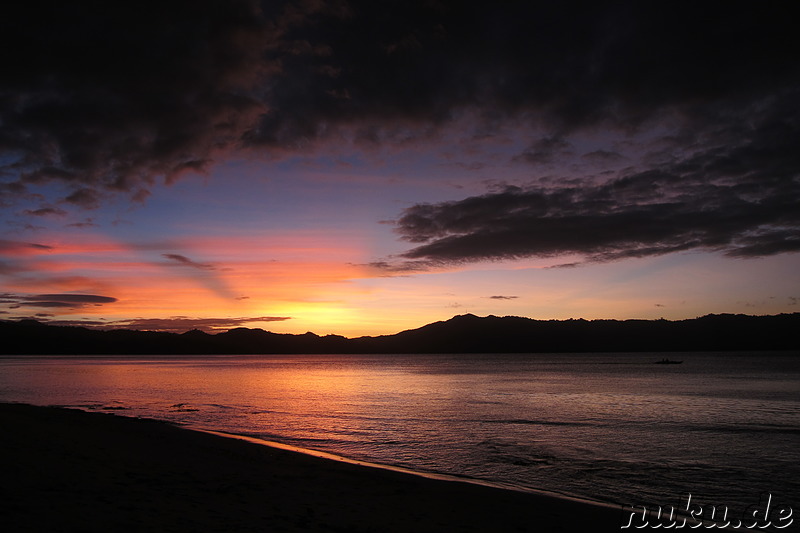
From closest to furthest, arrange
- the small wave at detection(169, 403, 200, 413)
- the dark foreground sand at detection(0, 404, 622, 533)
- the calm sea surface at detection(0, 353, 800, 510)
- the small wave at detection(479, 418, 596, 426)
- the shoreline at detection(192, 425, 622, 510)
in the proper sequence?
the dark foreground sand at detection(0, 404, 622, 533)
the shoreline at detection(192, 425, 622, 510)
the calm sea surface at detection(0, 353, 800, 510)
the small wave at detection(479, 418, 596, 426)
the small wave at detection(169, 403, 200, 413)

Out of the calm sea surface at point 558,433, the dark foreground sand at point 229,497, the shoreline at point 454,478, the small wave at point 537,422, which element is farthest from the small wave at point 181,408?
the small wave at point 537,422

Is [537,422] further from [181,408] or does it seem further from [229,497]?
[181,408]

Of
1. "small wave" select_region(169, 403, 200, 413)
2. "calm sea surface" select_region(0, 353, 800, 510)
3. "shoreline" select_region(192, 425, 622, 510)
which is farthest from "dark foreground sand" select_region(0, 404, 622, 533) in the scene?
"small wave" select_region(169, 403, 200, 413)

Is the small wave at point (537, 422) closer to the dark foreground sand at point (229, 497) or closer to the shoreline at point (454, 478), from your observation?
the shoreline at point (454, 478)

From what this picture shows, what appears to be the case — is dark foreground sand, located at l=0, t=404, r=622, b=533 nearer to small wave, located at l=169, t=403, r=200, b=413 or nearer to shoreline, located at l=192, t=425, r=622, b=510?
shoreline, located at l=192, t=425, r=622, b=510

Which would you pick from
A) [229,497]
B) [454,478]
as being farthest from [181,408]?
[229,497]

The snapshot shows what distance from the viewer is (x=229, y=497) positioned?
498 inches

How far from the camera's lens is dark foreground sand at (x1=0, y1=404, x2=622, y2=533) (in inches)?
396

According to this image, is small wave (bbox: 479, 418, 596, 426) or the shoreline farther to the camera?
small wave (bbox: 479, 418, 596, 426)

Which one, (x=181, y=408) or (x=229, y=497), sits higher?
(x=229, y=497)

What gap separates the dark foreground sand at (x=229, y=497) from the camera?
10047mm

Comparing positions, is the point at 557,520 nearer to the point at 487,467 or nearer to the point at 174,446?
the point at 487,467

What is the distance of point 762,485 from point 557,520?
11.5m

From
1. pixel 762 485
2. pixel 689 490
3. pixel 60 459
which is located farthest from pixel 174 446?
pixel 762 485
